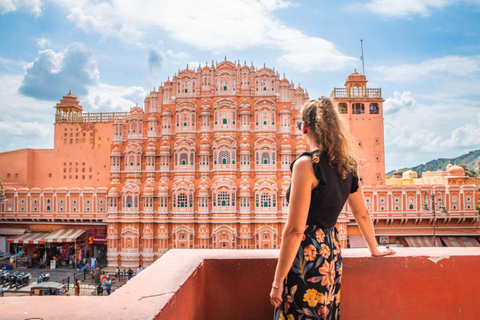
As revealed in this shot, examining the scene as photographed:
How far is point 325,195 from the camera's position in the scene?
1.83 meters

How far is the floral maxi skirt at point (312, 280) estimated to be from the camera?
72.8 inches

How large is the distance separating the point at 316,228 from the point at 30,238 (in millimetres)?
24540

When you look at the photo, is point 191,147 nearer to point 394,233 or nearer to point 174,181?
point 174,181

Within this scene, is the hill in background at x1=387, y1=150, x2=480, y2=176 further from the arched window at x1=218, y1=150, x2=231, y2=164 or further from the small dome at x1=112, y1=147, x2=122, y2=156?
the small dome at x1=112, y1=147, x2=122, y2=156

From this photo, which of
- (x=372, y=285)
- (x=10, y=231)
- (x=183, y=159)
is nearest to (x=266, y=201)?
(x=183, y=159)

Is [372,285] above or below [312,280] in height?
below

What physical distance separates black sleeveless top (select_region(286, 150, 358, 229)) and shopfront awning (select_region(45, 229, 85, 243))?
72.7 ft

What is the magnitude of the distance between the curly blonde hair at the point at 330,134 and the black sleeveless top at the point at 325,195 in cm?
4

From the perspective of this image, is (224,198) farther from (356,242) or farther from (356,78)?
(356,78)

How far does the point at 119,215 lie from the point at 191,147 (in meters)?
5.95

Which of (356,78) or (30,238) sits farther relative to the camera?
(356,78)

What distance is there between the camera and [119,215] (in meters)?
20.7

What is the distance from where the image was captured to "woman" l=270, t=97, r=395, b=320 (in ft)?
5.77

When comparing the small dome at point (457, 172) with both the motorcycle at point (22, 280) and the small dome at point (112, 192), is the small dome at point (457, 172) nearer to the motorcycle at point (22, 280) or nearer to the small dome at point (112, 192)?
the small dome at point (112, 192)
